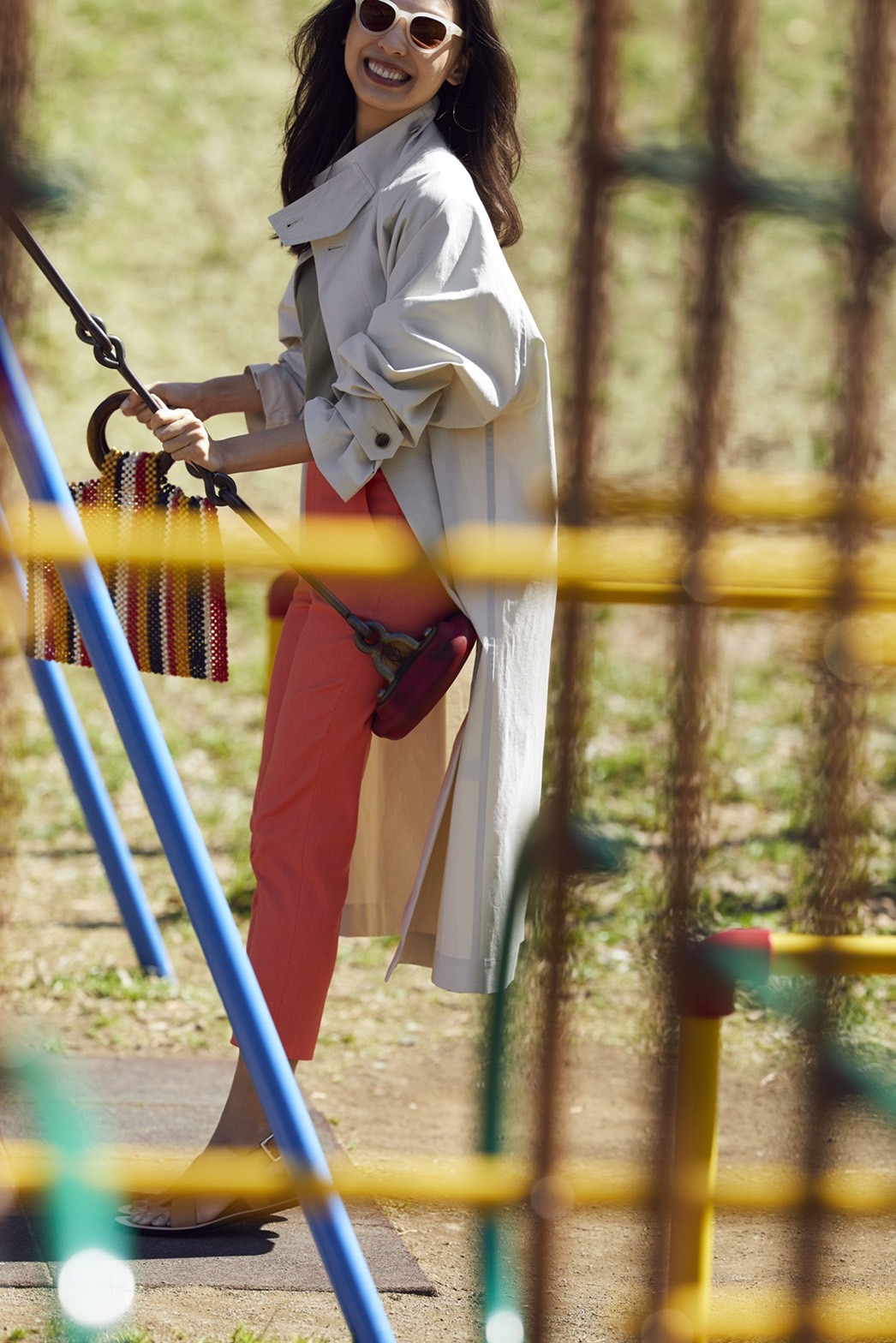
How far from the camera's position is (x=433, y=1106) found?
11.5 feet

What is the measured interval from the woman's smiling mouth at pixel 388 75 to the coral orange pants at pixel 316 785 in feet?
1.94

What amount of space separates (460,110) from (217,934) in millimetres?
1357

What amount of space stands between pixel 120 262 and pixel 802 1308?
9.58m

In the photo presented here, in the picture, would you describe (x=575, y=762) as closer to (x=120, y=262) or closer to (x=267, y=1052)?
(x=267, y=1052)

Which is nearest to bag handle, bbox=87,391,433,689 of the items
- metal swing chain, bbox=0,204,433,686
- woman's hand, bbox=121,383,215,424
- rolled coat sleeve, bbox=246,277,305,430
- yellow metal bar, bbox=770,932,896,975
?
metal swing chain, bbox=0,204,433,686

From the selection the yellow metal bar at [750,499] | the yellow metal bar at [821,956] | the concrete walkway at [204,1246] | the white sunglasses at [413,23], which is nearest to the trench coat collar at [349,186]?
the white sunglasses at [413,23]

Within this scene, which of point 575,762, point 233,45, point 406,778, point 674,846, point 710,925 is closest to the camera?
point 575,762

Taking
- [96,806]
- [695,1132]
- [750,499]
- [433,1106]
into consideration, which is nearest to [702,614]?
[695,1132]

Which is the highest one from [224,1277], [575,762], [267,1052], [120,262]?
[120,262]

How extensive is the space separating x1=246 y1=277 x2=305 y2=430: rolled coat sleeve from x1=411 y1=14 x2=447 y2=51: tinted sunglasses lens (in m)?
0.48

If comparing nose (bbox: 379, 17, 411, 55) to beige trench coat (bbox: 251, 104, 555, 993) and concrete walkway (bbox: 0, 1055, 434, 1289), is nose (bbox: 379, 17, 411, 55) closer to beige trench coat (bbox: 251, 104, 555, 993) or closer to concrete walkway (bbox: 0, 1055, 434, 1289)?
beige trench coat (bbox: 251, 104, 555, 993)

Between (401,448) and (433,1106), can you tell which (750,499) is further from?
(433,1106)

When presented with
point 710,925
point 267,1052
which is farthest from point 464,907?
point 710,925

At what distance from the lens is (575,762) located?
5.39 ft
